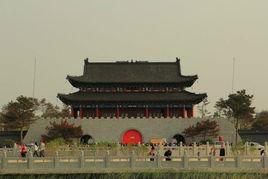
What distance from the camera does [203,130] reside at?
61969 millimetres

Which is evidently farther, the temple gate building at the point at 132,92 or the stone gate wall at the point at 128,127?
the temple gate building at the point at 132,92

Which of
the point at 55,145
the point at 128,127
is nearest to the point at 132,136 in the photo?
the point at 128,127

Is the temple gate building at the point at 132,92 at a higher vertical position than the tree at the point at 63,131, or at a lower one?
higher

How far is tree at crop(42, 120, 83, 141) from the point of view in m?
61.1

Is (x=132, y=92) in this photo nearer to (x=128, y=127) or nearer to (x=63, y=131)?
(x=128, y=127)

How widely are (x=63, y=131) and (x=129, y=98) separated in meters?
12.2

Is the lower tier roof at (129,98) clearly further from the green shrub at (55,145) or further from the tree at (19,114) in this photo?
the green shrub at (55,145)

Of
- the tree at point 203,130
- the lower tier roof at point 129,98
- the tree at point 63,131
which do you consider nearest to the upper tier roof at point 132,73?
the lower tier roof at point 129,98

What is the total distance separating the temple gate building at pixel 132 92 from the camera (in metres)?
70.0

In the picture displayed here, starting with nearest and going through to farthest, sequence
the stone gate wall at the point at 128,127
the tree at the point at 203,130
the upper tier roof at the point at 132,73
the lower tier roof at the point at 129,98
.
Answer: the tree at the point at 203,130
the stone gate wall at the point at 128,127
the lower tier roof at the point at 129,98
the upper tier roof at the point at 132,73

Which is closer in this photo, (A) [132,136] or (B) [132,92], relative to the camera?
(A) [132,136]

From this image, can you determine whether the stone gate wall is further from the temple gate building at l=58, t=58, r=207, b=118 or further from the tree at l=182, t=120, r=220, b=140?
the temple gate building at l=58, t=58, r=207, b=118

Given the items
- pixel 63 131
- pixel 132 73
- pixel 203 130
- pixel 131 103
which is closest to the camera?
pixel 63 131

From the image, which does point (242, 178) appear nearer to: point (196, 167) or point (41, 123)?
point (196, 167)
